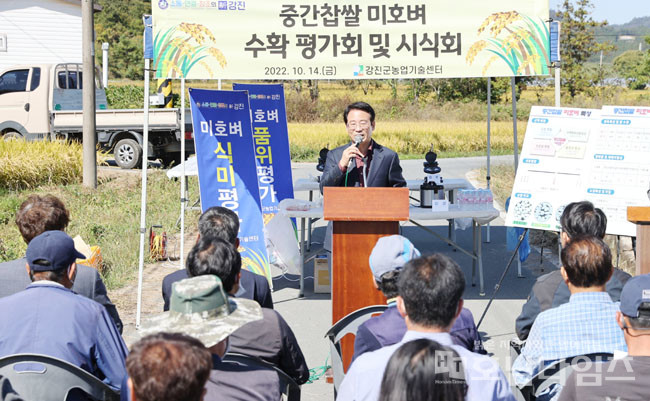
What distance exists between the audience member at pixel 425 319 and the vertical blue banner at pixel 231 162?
183 inches

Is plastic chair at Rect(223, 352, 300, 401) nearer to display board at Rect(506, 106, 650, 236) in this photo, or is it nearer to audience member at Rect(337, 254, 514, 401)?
audience member at Rect(337, 254, 514, 401)

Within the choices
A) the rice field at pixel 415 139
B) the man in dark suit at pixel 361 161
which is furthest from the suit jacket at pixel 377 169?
the rice field at pixel 415 139

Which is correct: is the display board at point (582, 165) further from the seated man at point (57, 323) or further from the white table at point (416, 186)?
the seated man at point (57, 323)

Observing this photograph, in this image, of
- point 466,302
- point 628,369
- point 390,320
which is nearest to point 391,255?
point 390,320

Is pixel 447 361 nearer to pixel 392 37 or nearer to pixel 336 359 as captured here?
pixel 336 359

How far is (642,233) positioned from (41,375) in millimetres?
3874

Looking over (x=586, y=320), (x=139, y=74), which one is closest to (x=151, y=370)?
(x=586, y=320)

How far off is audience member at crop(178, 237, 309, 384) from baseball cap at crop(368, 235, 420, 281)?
497mm

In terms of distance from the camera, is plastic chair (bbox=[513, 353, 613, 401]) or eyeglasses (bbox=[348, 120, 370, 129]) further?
eyeglasses (bbox=[348, 120, 370, 129])

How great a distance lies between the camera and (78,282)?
3900 mm

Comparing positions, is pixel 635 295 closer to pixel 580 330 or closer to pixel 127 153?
pixel 580 330

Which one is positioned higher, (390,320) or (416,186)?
(416,186)

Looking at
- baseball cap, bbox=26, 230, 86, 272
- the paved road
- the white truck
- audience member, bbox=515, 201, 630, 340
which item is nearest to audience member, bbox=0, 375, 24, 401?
baseball cap, bbox=26, 230, 86, 272

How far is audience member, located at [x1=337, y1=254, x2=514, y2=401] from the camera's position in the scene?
238 cm
